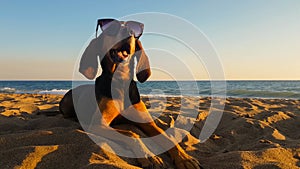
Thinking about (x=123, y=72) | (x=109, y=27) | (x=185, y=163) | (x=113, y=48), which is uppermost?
(x=109, y=27)

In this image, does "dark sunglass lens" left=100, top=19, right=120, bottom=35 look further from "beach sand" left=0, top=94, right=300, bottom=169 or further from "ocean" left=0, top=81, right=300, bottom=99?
"beach sand" left=0, top=94, right=300, bottom=169

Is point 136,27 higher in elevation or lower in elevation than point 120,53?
higher

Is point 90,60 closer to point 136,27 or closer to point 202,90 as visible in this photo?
point 136,27

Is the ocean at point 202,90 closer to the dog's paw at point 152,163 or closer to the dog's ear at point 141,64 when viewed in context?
the dog's ear at point 141,64

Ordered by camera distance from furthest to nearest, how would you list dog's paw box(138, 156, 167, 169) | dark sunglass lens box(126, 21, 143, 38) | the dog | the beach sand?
1. dark sunglass lens box(126, 21, 143, 38)
2. the dog
3. dog's paw box(138, 156, 167, 169)
4. the beach sand

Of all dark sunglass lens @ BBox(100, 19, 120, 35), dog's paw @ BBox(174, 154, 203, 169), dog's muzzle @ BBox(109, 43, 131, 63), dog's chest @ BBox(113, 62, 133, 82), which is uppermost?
dark sunglass lens @ BBox(100, 19, 120, 35)

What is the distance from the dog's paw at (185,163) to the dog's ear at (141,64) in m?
1.23

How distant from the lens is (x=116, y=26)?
3.19m

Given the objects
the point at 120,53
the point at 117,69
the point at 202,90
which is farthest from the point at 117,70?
the point at 202,90

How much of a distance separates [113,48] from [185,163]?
153 cm

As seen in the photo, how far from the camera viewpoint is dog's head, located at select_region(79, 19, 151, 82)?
310 cm

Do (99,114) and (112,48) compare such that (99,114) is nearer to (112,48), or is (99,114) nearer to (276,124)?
(112,48)

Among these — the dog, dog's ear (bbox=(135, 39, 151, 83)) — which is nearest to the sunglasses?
the dog

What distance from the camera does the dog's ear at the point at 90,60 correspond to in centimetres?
317
